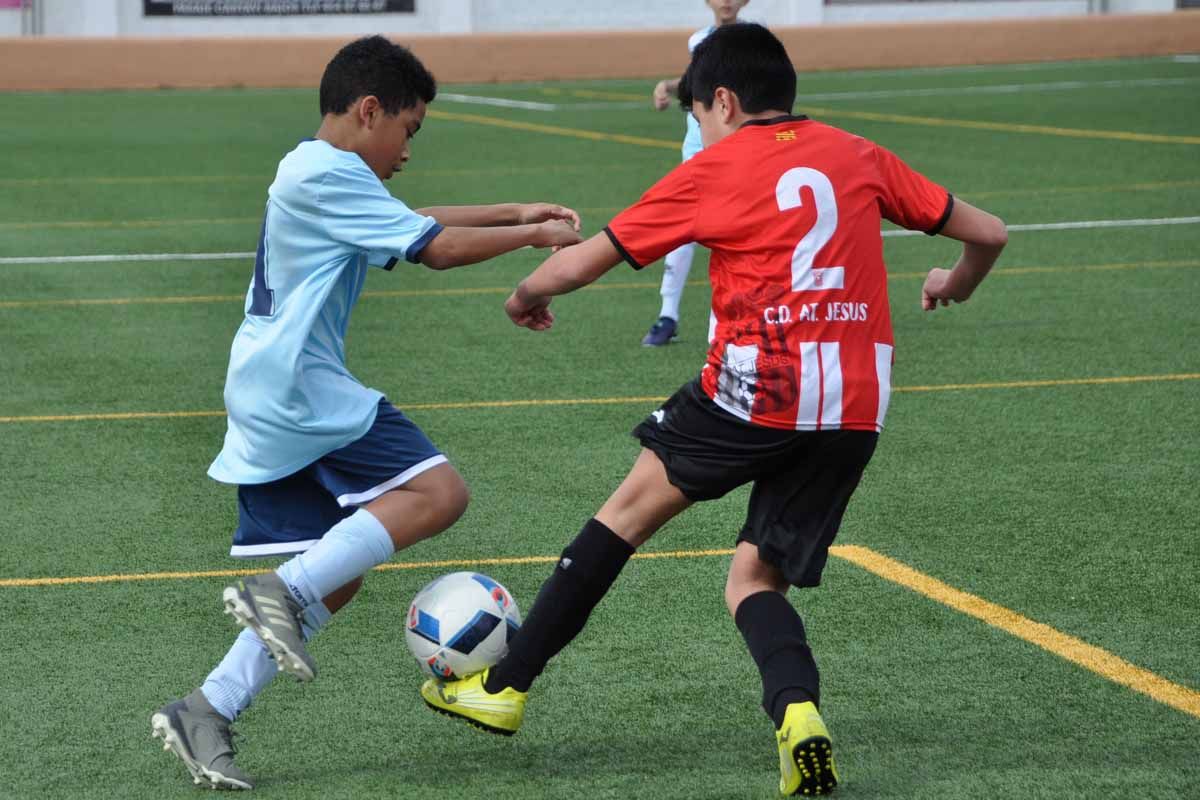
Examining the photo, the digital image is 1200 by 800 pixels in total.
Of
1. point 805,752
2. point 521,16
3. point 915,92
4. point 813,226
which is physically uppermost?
point 521,16

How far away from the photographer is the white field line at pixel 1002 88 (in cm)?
2978

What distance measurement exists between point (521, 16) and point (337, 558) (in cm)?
3645

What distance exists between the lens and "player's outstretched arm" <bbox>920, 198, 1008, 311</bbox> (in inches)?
179

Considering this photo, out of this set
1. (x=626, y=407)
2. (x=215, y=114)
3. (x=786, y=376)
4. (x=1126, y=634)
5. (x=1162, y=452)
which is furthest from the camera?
(x=215, y=114)

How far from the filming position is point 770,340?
168 inches

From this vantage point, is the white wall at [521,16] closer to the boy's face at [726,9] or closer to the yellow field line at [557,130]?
the yellow field line at [557,130]

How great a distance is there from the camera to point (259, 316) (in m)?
4.50

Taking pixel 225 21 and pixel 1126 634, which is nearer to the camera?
pixel 1126 634

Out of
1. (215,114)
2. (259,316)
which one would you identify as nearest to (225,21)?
(215,114)

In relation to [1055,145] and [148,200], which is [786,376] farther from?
[1055,145]

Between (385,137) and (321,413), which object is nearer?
(321,413)

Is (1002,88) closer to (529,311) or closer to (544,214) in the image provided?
(544,214)

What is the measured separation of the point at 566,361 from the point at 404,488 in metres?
5.88

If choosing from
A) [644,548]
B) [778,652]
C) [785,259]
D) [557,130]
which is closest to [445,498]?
[778,652]
